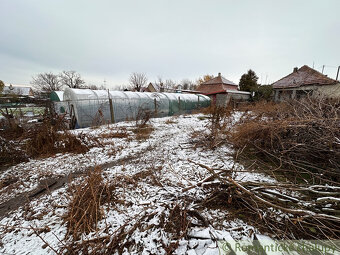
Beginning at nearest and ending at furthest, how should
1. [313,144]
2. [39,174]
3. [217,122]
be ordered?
1. [313,144]
2. [39,174]
3. [217,122]

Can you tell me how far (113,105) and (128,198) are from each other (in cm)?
829

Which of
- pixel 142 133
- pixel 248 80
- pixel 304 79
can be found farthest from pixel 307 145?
pixel 248 80

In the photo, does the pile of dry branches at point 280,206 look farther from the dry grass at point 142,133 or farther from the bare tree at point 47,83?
the bare tree at point 47,83

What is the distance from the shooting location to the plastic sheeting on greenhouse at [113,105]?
7984 mm

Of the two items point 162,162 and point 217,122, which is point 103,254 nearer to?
point 162,162

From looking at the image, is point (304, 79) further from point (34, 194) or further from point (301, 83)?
point (34, 194)

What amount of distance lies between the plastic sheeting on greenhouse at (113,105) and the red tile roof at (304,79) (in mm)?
13534

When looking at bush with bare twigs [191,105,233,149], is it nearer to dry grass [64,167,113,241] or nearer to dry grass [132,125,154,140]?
dry grass [132,125,154,140]

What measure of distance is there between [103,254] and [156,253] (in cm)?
57

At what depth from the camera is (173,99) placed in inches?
510

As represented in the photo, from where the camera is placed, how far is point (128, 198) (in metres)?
2.20

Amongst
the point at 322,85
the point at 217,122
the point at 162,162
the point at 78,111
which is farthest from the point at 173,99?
the point at 322,85

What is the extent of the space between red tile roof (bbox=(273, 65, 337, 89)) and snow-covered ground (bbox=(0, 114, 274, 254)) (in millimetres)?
16125

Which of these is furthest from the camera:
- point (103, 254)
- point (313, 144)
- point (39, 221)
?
point (313, 144)
